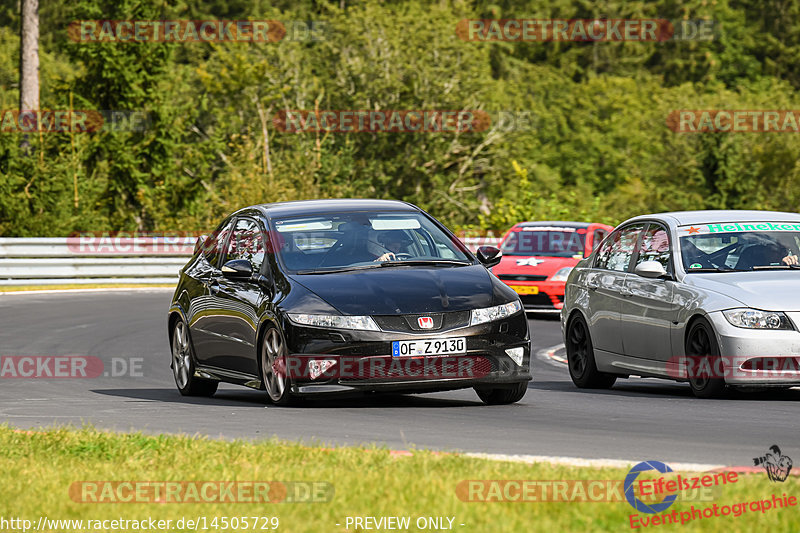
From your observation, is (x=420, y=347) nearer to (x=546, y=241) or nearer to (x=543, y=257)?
(x=543, y=257)

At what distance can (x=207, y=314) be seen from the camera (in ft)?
41.4

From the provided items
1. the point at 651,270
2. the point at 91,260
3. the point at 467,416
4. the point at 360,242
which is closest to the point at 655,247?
the point at 651,270

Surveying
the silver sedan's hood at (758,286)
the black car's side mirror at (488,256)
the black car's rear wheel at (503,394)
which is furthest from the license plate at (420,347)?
the silver sedan's hood at (758,286)

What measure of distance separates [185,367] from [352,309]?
10.1 ft

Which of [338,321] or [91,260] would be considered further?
[91,260]

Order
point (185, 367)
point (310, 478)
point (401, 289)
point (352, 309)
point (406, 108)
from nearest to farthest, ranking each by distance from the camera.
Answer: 1. point (310, 478)
2. point (352, 309)
3. point (401, 289)
4. point (185, 367)
5. point (406, 108)

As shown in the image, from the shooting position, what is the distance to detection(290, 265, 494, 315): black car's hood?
34.9 ft

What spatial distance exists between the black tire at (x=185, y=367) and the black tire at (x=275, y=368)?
1.56 metres

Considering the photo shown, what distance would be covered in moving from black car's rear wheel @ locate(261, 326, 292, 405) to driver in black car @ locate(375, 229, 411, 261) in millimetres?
1084

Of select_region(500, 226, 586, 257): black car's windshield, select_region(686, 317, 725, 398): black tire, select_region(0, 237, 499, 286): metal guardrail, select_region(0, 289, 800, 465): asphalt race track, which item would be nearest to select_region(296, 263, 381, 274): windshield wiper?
select_region(0, 289, 800, 465): asphalt race track

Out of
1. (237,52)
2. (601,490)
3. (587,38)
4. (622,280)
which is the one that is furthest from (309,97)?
(601,490)

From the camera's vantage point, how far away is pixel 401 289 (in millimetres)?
10820

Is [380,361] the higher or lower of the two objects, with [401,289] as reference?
lower

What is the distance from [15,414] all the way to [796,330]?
19.8 ft
